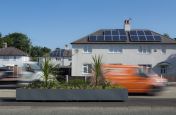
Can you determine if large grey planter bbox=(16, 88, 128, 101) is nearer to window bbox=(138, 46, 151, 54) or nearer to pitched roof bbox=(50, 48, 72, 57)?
window bbox=(138, 46, 151, 54)

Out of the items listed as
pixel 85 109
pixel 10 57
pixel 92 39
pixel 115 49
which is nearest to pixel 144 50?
pixel 115 49

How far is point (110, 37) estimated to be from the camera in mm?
60000

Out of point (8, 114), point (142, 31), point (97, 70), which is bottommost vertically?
point (8, 114)

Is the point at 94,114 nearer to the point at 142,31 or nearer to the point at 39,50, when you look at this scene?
the point at 142,31

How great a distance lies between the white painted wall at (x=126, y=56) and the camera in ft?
196

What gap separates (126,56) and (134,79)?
37399 mm

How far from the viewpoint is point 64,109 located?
13414mm

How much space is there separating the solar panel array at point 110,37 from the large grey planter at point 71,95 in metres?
44.0

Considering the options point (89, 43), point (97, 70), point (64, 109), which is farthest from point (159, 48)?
point (64, 109)

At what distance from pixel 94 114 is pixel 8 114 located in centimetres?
266

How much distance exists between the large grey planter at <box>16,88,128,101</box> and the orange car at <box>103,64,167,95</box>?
6.78 metres

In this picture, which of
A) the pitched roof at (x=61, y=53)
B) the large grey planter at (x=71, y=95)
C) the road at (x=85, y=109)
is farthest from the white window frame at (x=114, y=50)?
the pitched roof at (x=61, y=53)

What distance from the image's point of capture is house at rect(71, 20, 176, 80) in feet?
195

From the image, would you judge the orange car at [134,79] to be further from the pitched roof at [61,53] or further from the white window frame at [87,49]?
the pitched roof at [61,53]
